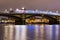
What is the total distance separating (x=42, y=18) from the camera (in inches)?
1196

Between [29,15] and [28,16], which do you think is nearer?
[29,15]

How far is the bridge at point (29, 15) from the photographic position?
1105 inches

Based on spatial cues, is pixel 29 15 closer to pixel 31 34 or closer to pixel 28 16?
pixel 28 16

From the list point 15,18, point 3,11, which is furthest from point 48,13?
point 3,11

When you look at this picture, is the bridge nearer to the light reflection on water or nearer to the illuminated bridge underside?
the illuminated bridge underside

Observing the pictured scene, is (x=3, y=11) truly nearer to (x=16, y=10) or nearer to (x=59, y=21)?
(x=16, y=10)

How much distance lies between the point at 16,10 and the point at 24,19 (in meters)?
1.96

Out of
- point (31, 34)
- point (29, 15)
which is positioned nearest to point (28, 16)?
point (29, 15)

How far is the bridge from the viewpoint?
28.1 meters

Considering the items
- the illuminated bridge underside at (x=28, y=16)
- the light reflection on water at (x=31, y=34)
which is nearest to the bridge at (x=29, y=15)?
the illuminated bridge underside at (x=28, y=16)

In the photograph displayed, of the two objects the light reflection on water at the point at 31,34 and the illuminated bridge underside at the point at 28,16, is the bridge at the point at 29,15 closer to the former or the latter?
the illuminated bridge underside at the point at 28,16

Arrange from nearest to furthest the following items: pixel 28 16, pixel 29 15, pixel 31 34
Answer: pixel 31 34 → pixel 29 15 → pixel 28 16

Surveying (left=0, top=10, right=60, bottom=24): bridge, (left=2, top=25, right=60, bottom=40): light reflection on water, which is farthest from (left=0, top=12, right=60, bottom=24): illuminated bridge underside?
(left=2, top=25, right=60, bottom=40): light reflection on water

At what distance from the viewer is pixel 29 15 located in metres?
29.3
